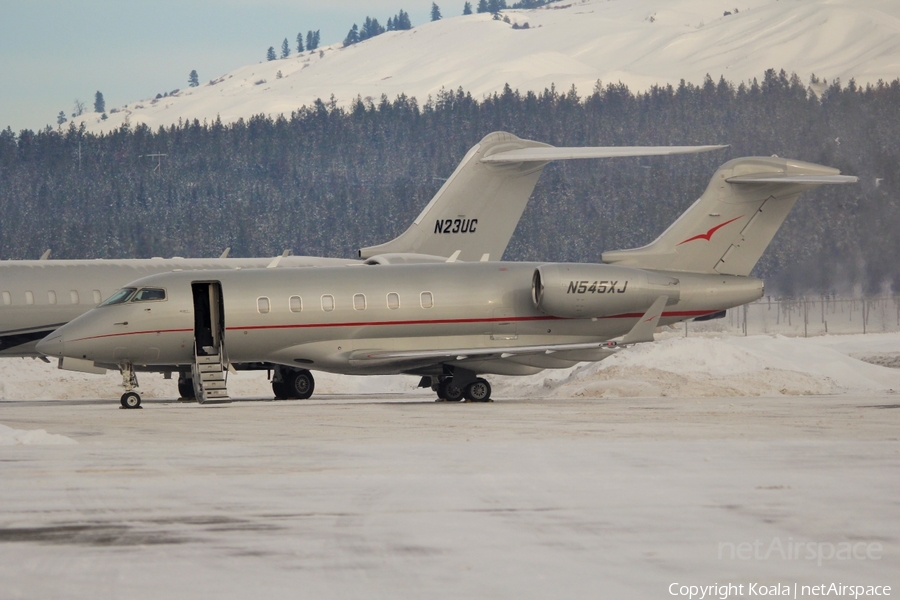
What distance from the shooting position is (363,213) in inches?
5197

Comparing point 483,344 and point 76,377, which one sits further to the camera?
point 76,377

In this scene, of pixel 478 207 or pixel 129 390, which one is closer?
pixel 129 390

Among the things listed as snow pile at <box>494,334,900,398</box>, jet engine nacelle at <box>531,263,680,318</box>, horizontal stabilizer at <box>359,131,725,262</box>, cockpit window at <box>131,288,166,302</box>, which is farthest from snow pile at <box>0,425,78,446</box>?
horizontal stabilizer at <box>359,131,725,262</box>

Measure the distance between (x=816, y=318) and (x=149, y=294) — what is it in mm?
60285

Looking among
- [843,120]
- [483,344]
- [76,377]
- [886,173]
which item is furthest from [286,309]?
[843,120]

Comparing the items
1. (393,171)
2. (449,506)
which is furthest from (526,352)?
(393,171)

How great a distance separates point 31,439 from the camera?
16.4 meters

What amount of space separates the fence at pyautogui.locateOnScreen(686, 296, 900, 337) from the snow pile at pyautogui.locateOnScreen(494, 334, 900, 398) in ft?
96.0

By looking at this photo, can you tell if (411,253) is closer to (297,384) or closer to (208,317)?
(297,384)

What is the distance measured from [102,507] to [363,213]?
Result: 121904 millimetres

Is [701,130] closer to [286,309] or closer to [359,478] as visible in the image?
[286,309]

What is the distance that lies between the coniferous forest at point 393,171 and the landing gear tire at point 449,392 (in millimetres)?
57571

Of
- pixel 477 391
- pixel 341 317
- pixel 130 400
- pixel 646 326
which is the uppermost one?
pixel 341 317

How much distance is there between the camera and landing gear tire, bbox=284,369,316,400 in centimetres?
2980
